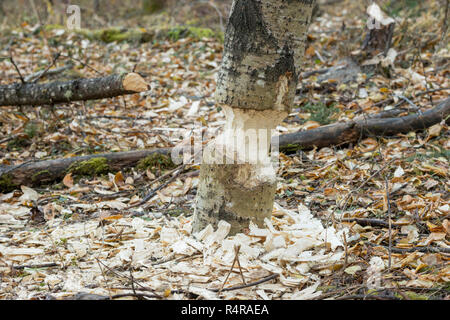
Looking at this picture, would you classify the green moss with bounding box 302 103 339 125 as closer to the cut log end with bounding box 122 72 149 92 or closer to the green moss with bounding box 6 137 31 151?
the cut log end with bounding box 122 72 149 92

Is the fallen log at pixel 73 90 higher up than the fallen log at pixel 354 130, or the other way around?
the fallen log at pixel 73 90

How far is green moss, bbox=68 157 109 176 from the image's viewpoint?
139 inches

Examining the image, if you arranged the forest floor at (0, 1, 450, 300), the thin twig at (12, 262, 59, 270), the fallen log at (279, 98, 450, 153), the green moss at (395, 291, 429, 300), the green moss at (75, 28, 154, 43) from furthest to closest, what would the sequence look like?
the green moss at (75, 28, 154, 43) → the fallen log at (279, 98, 450, 153) → the thin twig at (12, 262, 59, 270) → the forest floor at (0, 1, 450, 300) → the green moss at (395, 291, 429, 300)

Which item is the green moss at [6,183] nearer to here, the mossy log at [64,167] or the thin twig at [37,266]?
the mossy log at [64,167]

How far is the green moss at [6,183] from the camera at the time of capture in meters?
3.33

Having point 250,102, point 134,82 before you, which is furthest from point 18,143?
point 250,102

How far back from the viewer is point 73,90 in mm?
3893

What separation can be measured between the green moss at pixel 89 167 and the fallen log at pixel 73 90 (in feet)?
1.90

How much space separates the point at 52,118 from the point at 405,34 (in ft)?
13.4

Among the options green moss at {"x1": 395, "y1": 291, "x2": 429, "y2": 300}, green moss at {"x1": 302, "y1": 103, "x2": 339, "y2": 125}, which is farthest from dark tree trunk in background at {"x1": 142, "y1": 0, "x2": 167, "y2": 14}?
green moss at {"x1": 395, "y1": 291, "x2": 429, "y2": 300}

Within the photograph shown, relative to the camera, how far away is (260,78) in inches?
79.7

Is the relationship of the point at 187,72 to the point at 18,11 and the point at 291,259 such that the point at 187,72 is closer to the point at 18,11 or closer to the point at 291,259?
the point at 291,259

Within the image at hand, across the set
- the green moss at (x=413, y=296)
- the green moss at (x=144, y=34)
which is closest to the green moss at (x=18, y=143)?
the green moss at (x=144, y=34)

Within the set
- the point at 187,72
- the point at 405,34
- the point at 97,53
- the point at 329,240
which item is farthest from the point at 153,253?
the point at 97,53
